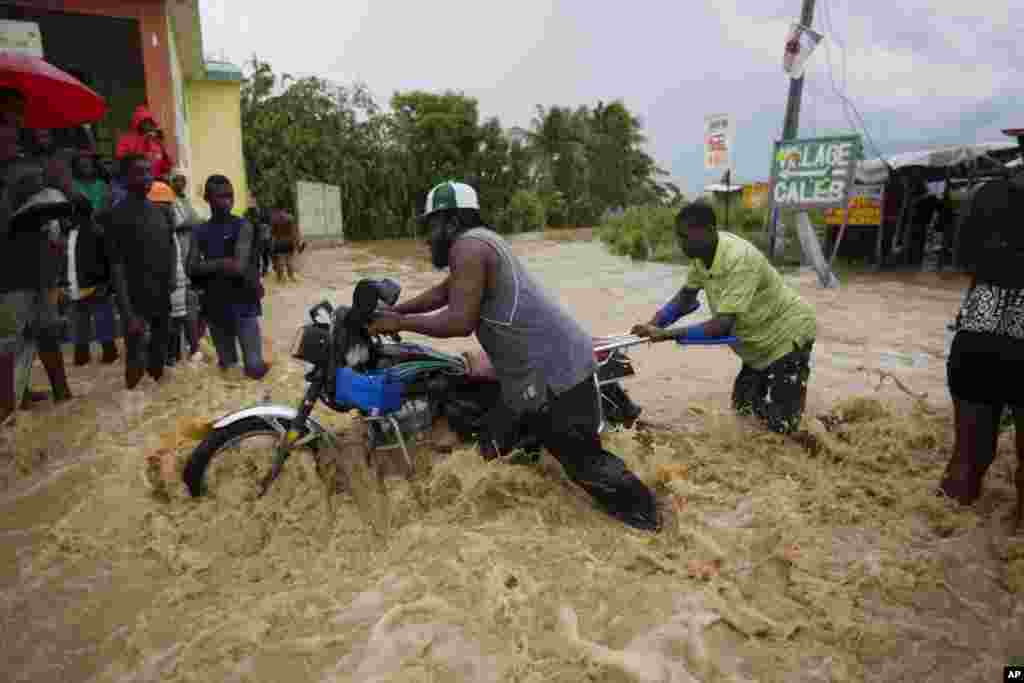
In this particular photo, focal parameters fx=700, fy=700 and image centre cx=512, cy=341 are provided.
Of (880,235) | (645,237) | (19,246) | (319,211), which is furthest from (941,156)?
(319,211)

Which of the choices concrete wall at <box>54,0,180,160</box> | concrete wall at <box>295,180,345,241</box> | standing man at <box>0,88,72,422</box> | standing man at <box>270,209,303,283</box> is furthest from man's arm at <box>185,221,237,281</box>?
concrete wall at <box>295,180,345,241</box>

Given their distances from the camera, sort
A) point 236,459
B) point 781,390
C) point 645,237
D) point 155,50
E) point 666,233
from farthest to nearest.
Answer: point 666,233, point 645,237, point 155,50, point 781,390, point 236,459

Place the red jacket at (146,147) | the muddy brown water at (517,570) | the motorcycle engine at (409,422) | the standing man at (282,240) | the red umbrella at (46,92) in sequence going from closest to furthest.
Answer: the muddy brown water at (517,570), the motorcycle engine at (409,422), the red umbrella at (46,92), the red jacket at (146,147), the standing man at (282,240)

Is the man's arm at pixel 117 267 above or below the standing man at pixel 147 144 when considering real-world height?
below

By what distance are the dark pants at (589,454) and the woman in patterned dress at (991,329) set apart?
1.57 metres

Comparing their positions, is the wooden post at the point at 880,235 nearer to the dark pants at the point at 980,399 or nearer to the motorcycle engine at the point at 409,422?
the dark pants at the point at 980,399

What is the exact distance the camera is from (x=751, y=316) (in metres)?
4.20

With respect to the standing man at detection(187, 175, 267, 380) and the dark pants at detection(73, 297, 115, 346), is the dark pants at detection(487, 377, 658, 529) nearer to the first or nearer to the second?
the standing man at detection(187, 175, 267, 380)

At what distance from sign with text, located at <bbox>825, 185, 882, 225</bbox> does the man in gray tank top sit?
13.0 m

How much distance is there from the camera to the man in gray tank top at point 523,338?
2.93 m

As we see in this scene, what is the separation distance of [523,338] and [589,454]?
0.64 m

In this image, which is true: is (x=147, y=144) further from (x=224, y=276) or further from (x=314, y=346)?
(x=314, y=346)

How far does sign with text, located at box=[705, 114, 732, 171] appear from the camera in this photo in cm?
1414

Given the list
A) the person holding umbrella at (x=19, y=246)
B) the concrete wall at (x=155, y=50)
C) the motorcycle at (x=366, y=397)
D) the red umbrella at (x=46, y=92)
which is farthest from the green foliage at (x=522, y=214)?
the motorcycle at (x=366, y=397)
